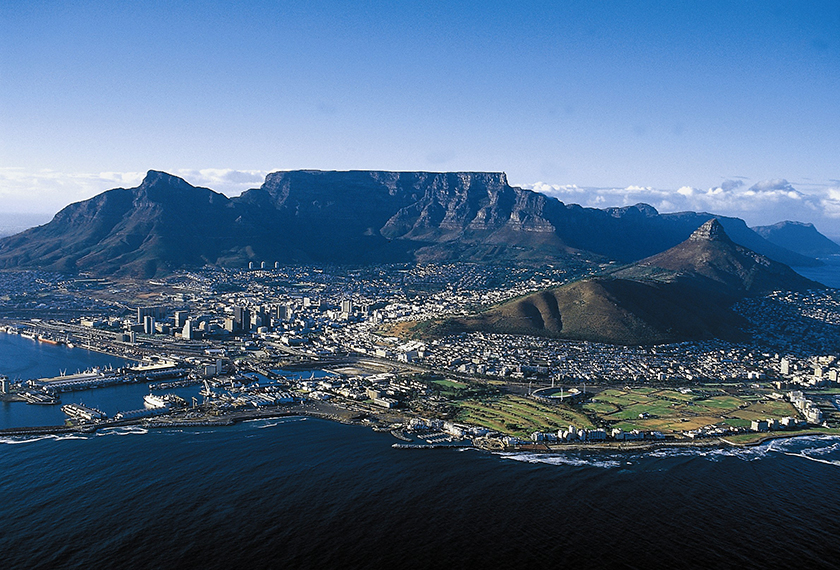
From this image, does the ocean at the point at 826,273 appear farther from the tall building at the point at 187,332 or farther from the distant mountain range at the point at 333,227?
the tall building at the point at 187,332

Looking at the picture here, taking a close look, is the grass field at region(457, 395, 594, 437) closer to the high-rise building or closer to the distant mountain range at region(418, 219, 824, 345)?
the distant mountain range at region(418, 219, 824, 345)

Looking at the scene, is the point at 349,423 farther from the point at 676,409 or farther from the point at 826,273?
the point at 826,273

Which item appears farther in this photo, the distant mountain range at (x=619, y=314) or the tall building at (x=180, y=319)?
the tall building at (x=180, y=319)

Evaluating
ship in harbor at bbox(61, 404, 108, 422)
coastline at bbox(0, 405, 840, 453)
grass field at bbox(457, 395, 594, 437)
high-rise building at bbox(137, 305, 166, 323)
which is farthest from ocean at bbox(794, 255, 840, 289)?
ship in harbor at bbox(61, 404, 108, 422)

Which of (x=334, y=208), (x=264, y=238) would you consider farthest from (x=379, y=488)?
(x=334, y=208)

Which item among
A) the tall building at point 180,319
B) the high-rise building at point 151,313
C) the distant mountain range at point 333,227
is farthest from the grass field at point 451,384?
the distant mountain range at point 333,227

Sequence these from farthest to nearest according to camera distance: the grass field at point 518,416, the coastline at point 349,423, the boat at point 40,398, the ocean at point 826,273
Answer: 1. the ocean at point 826,273
2. the boat at point 40,398
3. the grass field at point 518,416
4. the coastline at point 349,423

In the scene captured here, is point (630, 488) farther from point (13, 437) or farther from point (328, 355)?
→ point (328, 355)
